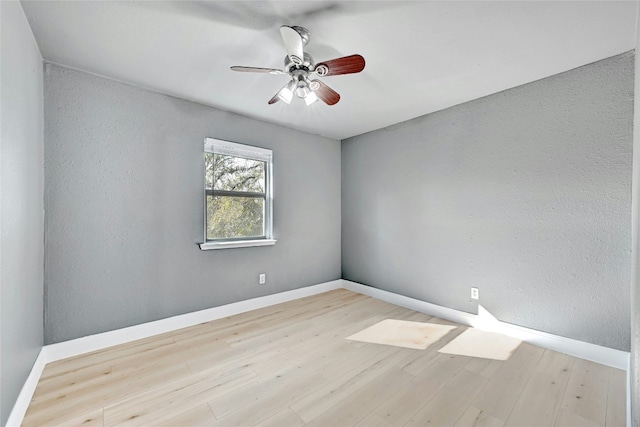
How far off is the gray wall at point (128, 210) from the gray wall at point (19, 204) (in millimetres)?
134

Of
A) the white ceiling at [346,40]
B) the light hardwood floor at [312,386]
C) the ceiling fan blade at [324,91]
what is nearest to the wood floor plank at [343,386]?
the light hardwood floor at [312,386]

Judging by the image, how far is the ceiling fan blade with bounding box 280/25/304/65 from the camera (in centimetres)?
150

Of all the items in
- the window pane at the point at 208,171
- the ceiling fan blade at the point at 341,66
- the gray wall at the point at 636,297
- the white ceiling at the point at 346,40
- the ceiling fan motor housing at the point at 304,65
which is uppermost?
the white ceiling at the point at 346,40

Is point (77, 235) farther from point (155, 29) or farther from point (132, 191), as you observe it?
point (155, 29)

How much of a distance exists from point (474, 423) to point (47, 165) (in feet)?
11.0

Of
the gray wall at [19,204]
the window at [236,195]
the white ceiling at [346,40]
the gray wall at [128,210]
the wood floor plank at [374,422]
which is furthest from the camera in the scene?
the window at [236,195]

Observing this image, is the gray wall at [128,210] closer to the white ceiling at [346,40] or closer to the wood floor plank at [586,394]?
the white ceiling at [346,40]

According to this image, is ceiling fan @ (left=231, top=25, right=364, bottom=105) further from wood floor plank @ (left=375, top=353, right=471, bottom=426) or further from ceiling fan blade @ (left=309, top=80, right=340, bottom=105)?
wood floor plank @ (left=375, top=353, right=471, bottom=426)

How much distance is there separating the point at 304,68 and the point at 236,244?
77.7 inches

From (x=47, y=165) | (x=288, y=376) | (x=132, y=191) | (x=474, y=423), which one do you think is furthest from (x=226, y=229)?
(x=474, y=423)

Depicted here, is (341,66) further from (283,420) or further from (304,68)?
(283,420)

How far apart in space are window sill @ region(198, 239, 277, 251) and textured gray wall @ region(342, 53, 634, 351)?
1.54m

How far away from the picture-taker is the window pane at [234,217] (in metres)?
2.96

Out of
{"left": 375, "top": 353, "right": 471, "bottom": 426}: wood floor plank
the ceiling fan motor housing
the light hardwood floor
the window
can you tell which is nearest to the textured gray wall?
the light hardwood floor
